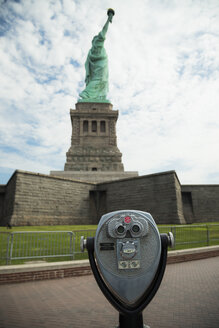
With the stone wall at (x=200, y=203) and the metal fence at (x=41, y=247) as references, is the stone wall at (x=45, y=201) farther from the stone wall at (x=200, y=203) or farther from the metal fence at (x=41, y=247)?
the metal fence at (x=41, y=247)

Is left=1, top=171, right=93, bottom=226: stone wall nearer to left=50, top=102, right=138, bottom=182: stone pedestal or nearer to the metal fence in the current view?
the metal fence

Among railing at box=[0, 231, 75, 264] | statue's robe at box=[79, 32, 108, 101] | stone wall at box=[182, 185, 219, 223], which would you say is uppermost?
statue's robe at box=[79, 32, 108, 101]

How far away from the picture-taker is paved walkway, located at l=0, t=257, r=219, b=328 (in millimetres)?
3604

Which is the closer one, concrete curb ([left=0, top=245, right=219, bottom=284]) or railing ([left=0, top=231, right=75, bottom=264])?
concrete curb ([left=0, top=245, right=219, bottom=284])

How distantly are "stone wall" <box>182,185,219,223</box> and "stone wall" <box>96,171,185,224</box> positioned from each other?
10.5 feet

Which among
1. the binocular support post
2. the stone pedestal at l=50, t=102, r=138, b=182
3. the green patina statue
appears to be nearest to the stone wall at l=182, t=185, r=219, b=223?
the stone pedestal at l=50, t=102, r=138, b=182

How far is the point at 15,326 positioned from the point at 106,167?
36.8 m

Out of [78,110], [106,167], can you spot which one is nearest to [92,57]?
[78,110]

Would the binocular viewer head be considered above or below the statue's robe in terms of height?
below

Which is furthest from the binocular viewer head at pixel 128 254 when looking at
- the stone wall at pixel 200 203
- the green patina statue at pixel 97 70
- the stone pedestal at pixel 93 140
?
the green patina statue at pixel 97 70

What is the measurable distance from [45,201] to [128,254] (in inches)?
816

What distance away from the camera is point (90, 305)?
4348mm

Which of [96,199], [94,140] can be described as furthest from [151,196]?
[94,140]

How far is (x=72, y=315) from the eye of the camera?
153 inches
